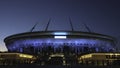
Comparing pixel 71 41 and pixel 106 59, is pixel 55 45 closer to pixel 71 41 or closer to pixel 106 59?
pixel 71 41

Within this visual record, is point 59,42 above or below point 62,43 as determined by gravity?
above

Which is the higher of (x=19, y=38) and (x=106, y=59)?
(x=19, y=38)

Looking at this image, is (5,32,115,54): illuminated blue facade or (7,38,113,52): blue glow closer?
(5,32,115,54): illuminated blue facade

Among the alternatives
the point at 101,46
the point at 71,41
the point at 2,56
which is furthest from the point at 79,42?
the point at 2,56

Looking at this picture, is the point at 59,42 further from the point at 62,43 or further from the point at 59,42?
the point at 62,43

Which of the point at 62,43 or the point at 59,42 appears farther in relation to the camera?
the point at 62,43

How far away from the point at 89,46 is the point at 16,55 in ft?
91.0

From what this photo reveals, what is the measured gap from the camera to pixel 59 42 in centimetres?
8988

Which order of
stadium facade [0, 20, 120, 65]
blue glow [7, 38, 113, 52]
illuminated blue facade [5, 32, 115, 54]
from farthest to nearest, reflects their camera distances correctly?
blue glow [7, 38, 113, 52]
illuminated blue facade [5, 32, 115, 54]
stadium facade [0, 20, 120, 65]

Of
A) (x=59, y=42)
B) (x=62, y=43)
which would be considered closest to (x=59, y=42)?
(x=59, y=42)

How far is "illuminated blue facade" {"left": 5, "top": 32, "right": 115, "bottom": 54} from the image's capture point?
88000mm

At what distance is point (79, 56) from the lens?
3063 inches

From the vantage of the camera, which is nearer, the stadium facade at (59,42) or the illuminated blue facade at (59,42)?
the stadium facade at (59,42)

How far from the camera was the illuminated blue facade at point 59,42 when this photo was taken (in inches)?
3465
